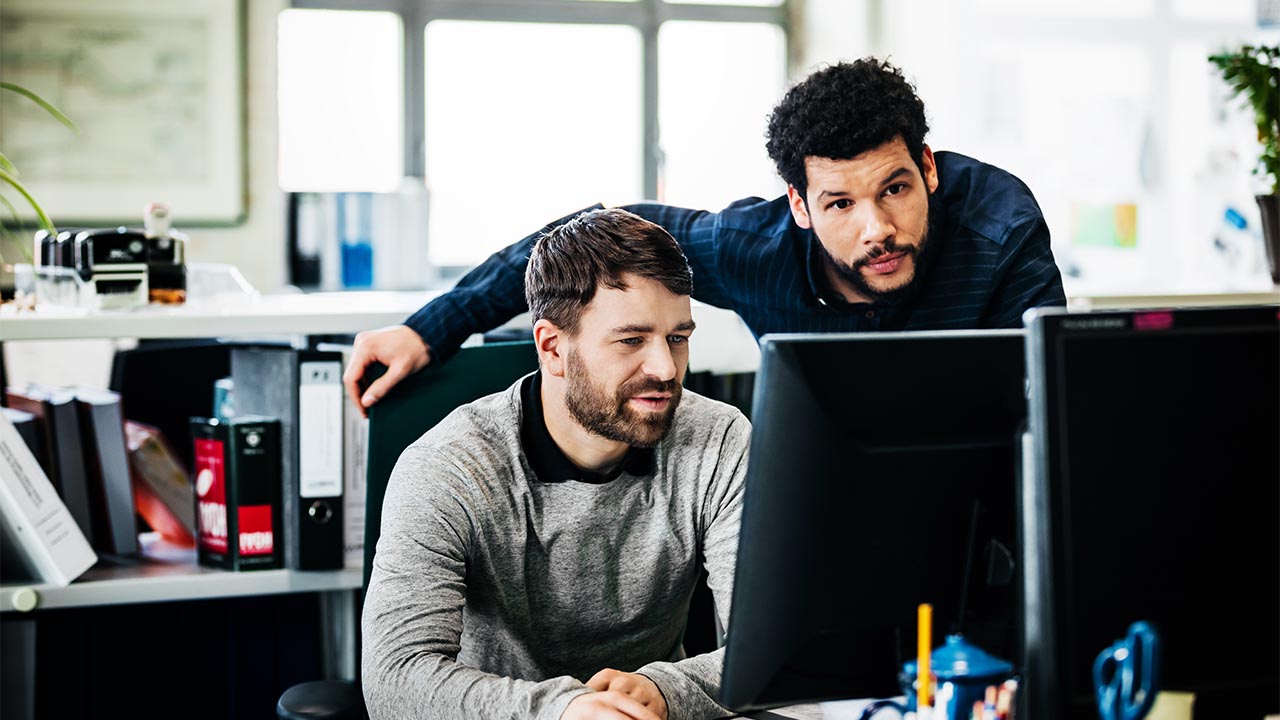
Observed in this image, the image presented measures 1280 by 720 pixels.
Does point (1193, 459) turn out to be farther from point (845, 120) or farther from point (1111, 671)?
point (845, 120)

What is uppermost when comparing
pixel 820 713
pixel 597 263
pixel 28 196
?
pixel 28 196

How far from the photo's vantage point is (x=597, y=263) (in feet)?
4.82

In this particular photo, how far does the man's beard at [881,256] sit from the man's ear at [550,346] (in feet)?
1.22

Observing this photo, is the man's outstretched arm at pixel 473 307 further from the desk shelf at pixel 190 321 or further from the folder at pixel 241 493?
the folder at pixel 241 493

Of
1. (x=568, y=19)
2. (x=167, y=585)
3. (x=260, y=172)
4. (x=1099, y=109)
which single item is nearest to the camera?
(x=167, y=585)

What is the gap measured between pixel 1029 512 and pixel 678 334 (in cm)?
61

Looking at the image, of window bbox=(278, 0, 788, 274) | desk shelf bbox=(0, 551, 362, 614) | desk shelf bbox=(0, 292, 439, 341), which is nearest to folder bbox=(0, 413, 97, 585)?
desk shelf bbox=(0, 551, 362, 614)

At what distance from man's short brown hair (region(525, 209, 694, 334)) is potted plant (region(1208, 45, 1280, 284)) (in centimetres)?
176

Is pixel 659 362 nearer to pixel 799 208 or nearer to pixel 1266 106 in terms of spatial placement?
pixel 799 208

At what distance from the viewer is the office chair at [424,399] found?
1546 mm

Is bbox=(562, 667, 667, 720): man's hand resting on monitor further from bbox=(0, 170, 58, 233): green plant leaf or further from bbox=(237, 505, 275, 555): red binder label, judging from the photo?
bbox=(0, 170, 58, 233): green plant leaf

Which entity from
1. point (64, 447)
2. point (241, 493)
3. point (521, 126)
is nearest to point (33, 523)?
point (64, 447)

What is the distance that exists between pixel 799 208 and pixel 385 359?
57 cm

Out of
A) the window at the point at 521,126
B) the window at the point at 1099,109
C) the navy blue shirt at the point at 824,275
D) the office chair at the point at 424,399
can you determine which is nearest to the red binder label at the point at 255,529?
the office chair at the point at 424,399
